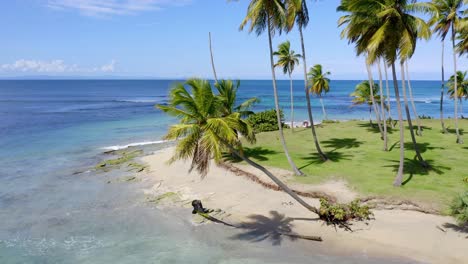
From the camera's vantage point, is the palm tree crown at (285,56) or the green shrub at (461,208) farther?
the palm tree crown at (285,56)

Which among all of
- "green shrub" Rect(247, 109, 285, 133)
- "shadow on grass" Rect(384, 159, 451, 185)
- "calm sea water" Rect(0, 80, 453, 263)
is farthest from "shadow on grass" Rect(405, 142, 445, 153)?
"calm sea water" Rect(0, 80, 453, 263)

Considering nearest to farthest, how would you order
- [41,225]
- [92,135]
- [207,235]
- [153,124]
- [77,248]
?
1. [77,248]
2. [207,235]
3. [41,225]
4. [92,135]
5. [153,124]

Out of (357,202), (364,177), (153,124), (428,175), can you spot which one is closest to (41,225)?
(357,202)

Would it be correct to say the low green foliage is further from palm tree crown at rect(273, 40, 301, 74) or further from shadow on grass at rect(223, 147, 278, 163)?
palm tree crown at rect(273, 40, 301, 74)

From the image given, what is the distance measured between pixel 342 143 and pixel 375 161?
685cm

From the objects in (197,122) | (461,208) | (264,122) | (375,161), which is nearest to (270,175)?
(197,122)

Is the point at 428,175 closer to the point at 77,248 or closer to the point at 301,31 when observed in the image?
the point at 301,31

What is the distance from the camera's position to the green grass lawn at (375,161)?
673 inches

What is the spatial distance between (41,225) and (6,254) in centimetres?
278

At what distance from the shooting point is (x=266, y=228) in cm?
1502

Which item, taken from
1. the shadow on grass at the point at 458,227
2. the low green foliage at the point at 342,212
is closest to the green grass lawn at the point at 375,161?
the shadow on grass at the point at 458,227

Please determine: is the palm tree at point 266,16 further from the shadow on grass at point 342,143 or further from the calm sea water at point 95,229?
the shadow on grass at point 342,143

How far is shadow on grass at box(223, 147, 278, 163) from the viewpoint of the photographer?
24.7 meters

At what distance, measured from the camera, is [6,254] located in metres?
13.4
